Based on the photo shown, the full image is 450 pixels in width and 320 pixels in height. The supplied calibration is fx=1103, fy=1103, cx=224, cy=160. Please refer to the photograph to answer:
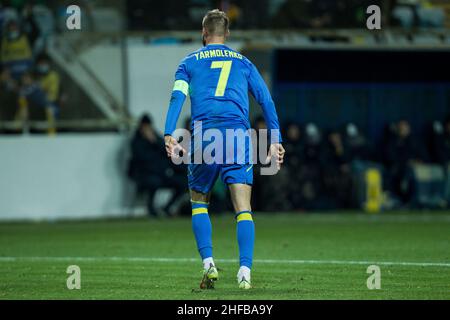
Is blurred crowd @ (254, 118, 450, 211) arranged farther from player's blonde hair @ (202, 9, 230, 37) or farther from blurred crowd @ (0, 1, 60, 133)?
player's blonde hair @ (202, 9, 230, 37)

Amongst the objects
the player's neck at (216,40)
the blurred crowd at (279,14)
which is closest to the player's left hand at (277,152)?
the player's neck at (216,40)

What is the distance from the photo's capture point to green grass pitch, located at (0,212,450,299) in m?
8.68

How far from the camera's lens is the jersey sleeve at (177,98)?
8859 millimetres

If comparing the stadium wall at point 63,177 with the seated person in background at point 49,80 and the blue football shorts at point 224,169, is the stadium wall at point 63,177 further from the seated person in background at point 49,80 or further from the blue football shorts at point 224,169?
the blue football shorts at point 224,169

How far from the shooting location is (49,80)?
19688 mm

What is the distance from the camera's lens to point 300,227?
1680 cm

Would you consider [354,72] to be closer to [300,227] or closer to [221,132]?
[300,227]

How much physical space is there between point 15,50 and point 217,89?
36.2 ft

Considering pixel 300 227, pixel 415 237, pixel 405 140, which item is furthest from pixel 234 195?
pixel 405 140

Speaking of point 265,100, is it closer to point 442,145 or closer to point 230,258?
point 230,258

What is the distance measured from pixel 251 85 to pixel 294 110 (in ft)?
47.0

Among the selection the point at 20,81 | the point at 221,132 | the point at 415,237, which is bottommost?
the point at 415,237

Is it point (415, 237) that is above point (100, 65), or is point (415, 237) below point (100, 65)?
below

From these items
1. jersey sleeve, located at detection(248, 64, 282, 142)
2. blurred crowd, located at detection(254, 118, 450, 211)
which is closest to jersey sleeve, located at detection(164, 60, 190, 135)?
jersey sleeve, located at detection(248, 64, 282, 142)
